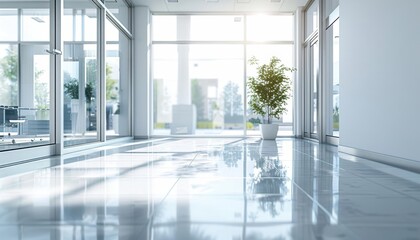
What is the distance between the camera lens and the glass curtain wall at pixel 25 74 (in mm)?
4328

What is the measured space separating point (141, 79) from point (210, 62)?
2.18 meters

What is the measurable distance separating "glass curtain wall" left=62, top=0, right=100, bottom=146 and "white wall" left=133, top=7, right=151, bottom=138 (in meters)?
2.55

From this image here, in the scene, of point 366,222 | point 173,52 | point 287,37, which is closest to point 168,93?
point 173,52

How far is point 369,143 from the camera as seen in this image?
170 inches

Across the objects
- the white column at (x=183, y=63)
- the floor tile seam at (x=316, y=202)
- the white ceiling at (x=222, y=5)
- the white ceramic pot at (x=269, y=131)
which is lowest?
the floor tile seam at (x=316, y=202)

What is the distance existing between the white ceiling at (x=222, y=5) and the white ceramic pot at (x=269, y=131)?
299 centimetres

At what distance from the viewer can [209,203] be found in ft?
6.68

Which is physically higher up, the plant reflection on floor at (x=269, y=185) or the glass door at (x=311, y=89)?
the glass door at (x=311, y=89)

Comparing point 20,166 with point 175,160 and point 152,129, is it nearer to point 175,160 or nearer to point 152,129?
point 175,160

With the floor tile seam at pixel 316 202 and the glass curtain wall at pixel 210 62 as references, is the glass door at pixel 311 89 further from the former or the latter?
the floor tile seam at pixel 316 202

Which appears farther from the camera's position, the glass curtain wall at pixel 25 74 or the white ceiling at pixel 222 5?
the white ceiling at pixel 222 5

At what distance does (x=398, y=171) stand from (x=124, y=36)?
693 cm

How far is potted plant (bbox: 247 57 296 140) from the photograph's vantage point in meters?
8.55

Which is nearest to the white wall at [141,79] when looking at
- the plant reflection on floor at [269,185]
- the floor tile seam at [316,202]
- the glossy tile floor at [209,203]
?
the glossy tile floor at [209,203]
